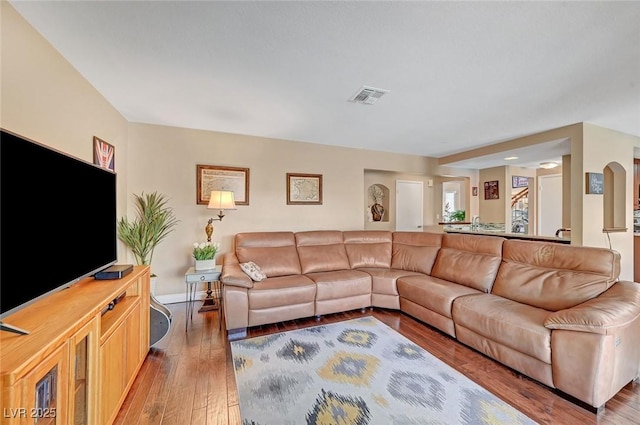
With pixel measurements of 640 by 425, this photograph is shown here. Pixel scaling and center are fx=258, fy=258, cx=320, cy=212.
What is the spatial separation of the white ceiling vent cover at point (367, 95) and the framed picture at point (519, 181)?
215 inches

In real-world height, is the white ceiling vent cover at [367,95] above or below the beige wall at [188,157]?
above

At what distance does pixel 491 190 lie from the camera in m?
6.43

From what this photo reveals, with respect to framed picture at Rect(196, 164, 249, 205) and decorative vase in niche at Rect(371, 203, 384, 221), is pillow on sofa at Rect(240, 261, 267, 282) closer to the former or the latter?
framed picture at Rect(196, 164, 249, 205)

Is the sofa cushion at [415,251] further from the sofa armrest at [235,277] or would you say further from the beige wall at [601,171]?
the sofa armrest at [235,277]

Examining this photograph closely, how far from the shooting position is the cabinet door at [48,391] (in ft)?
2.65

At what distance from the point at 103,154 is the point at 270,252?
2080 millimetres

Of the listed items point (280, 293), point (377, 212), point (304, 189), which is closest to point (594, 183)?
point (377, 212)

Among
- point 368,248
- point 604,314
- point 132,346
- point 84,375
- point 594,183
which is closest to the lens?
point 84,375

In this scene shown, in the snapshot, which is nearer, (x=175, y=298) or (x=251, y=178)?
(x=175, y=298)

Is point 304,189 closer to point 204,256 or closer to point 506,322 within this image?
point 204,256

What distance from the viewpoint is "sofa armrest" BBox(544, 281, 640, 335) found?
157 cm

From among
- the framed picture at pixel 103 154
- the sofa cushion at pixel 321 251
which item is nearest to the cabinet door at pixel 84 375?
the framed picture at pixel 103 154

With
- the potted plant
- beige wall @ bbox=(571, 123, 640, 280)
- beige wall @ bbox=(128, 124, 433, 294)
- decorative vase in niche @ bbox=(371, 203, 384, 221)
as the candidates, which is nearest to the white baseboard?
beige wall @ bbox=(128, 124, 433, 294)

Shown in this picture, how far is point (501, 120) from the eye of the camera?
3.25 metres
